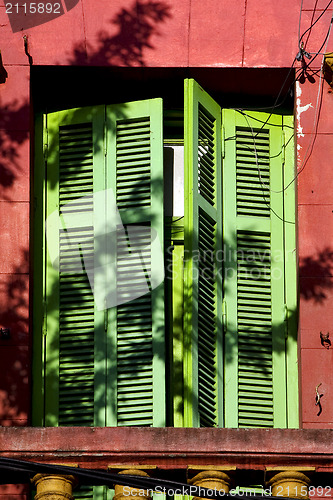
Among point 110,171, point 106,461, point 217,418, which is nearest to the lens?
point 106,461

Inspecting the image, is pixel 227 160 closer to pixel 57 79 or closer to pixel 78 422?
pixel 57 79

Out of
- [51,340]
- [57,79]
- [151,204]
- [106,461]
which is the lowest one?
[106,461]

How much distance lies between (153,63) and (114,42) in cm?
47

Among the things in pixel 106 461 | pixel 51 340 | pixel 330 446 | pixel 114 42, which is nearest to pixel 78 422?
pixel 51 340

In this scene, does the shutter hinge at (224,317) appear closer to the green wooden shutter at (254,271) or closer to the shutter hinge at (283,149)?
the green wooden shutter at (254,271)

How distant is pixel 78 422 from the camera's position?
1384cm

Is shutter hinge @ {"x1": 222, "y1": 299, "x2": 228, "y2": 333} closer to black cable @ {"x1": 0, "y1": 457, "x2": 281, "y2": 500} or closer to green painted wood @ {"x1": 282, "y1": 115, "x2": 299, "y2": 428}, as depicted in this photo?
green painted wood @ {"x1": 282, "y1": 115, "x2": 299, "y2": 428}

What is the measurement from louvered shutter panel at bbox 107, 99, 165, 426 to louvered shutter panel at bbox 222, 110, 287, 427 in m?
0.72
